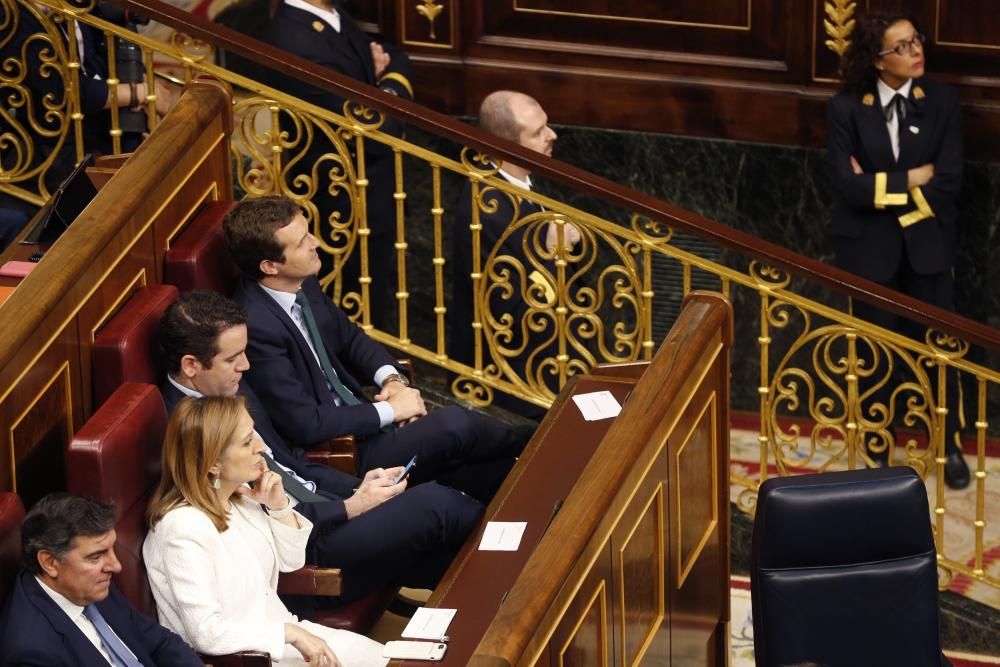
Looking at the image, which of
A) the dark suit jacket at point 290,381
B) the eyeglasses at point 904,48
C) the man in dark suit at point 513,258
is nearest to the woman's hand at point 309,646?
the dark suit jacket at point 290,381

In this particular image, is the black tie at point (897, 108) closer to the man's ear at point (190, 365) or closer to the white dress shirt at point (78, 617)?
the man's ear at point (190, 365)

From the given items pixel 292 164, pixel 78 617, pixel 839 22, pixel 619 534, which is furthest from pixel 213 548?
pixel 839 22

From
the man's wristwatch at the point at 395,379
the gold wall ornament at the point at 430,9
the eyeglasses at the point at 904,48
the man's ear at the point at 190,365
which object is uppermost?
the gold wall ornament at the point at 430,9

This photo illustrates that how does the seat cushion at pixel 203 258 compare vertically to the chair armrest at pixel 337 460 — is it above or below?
above

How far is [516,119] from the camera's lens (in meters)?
6.16

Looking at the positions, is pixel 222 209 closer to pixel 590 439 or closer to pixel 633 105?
pixel 590 439

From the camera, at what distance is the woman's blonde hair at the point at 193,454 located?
14.1 feet

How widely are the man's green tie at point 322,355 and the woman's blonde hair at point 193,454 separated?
2.94 feet

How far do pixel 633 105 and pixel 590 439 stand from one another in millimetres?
2597

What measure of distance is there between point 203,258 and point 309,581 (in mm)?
949

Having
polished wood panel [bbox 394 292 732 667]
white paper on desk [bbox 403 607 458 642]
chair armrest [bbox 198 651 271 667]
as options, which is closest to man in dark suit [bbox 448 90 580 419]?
polished wood panel [bbox 394 292 732 667]

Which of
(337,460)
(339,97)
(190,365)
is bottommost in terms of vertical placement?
(337,460)

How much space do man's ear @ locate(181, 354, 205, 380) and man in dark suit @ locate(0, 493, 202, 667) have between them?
66 centimetres

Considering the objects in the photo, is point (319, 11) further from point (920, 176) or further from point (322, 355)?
point (920, 176)
